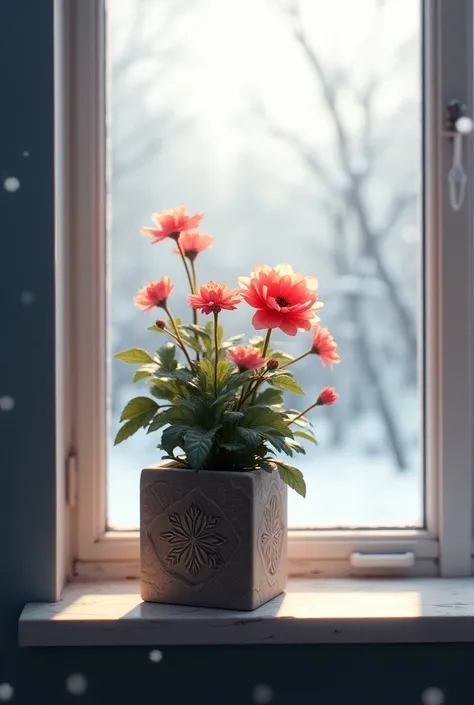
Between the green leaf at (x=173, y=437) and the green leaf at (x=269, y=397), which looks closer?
the green leaf at (x=173, y=437)

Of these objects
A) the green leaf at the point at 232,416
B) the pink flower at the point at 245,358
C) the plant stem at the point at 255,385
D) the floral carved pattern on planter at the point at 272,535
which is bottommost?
the floral carved pattern on planter at the point at 272,535

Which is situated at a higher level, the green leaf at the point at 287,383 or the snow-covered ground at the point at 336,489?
the green leaf at the point at 287,383

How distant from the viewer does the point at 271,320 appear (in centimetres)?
136

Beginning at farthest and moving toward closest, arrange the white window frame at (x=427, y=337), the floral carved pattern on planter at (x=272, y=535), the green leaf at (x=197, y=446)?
the white window frame at (x=427, y=337), the floral carved pattern on planter at (x=272, y=535), the green leaf at (x=197, y=446)

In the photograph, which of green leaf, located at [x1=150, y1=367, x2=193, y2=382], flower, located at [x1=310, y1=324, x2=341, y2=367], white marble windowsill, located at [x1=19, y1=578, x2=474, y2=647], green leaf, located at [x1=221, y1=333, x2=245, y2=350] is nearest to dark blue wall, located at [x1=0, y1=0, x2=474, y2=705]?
white marble windowsill, located at [x1=19, y1=578, x2=474, y2=647]

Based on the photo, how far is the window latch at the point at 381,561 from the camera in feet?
5.28

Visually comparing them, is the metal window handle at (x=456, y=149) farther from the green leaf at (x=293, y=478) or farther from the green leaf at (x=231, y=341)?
the green leaf at (x=293, y=478)

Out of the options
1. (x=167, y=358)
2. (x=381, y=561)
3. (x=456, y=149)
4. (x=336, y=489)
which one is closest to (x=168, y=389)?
(x=167, y=358)

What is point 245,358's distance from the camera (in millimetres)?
1382

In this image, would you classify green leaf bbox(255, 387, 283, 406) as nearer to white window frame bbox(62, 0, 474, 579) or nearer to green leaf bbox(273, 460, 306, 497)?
green leaf bbox(273, 460, 306, 497)

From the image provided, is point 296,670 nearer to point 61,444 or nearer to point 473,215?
point 61,444

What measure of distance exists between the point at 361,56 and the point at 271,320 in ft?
1.90

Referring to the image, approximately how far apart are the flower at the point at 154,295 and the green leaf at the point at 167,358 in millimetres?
75

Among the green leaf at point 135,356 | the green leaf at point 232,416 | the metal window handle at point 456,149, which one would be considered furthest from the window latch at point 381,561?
the metal window handle at point 456,149
